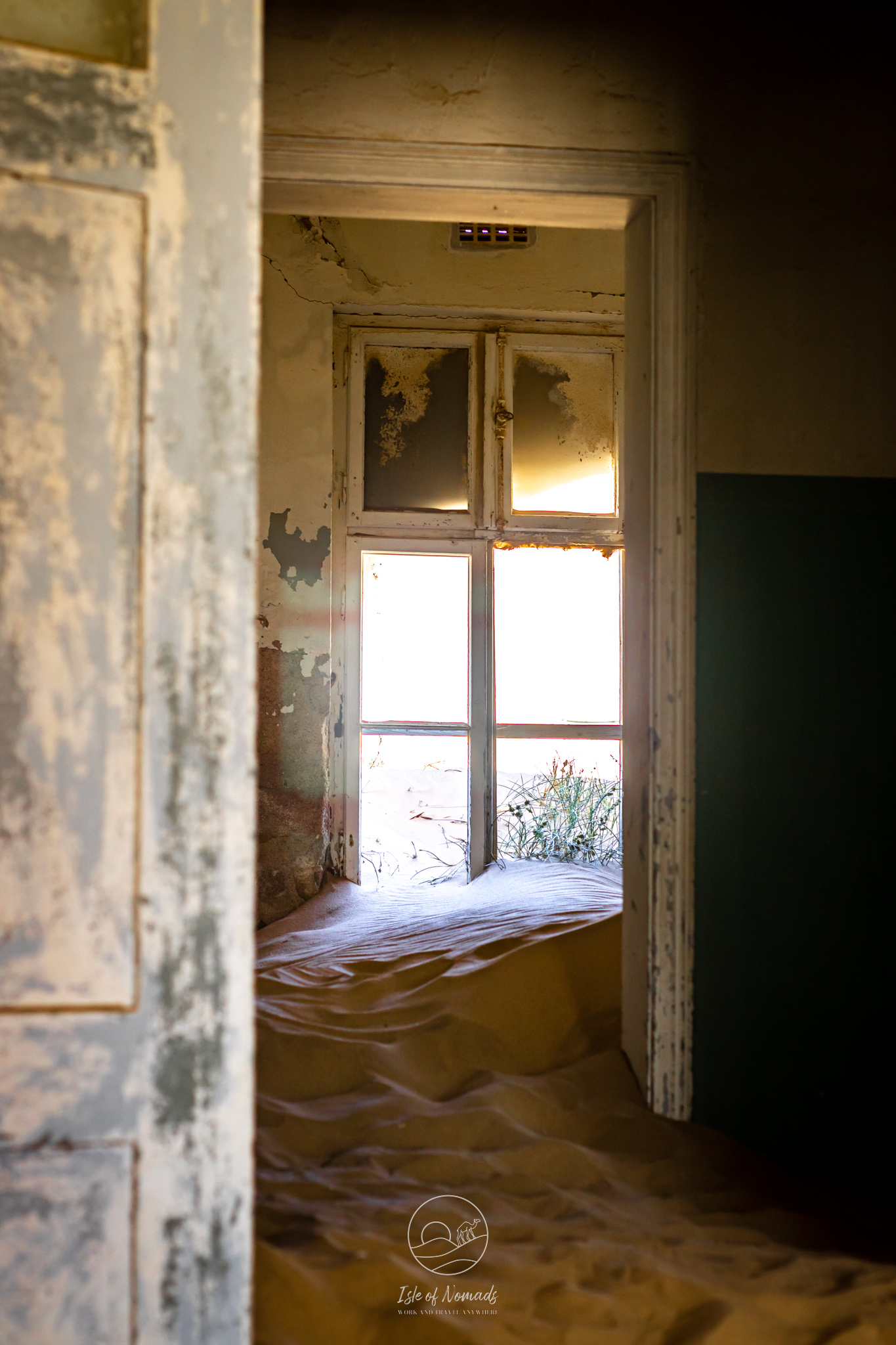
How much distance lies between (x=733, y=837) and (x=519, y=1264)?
1.11m

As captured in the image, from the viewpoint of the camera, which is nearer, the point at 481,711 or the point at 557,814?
the point at 481,711

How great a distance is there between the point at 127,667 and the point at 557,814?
3.97m

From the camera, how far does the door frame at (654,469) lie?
83.6 inches

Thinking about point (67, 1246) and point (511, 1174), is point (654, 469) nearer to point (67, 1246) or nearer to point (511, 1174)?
point (511, 1174)

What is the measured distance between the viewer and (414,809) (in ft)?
15.4

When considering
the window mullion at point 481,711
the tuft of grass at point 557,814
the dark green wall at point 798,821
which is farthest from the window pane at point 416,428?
the dark green wall at point 798,821

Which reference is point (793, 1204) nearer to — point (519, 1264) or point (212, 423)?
point (519, 1264)

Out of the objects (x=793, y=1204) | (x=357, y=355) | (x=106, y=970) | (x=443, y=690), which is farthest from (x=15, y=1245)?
(x=357, y=355)

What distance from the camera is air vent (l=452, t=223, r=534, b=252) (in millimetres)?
4430

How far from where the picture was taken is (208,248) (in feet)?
3.28

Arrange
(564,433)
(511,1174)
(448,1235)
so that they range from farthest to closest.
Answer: (564,433)
(511,1174)
(448,1235)

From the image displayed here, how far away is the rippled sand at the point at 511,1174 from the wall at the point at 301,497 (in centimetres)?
117

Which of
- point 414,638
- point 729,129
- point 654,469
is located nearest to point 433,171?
point 729,129

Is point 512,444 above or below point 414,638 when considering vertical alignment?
above
